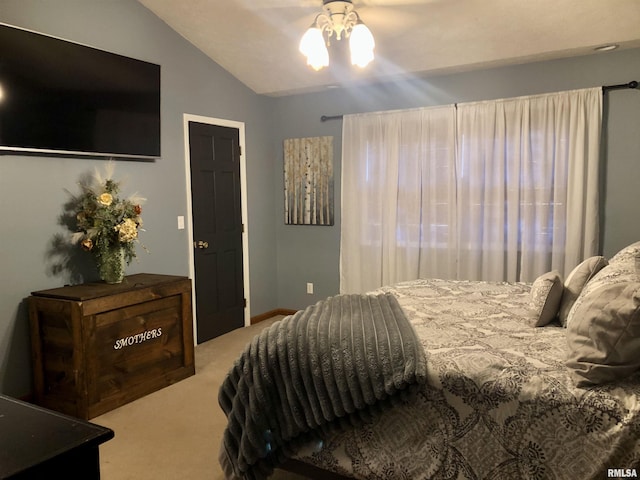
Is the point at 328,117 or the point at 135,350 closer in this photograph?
the point at 135,350

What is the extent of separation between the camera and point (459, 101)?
425 centimetres

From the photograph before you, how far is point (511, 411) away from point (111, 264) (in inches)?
106

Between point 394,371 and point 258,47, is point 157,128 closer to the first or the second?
point 258,47

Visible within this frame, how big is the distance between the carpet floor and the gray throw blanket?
1.37 ft

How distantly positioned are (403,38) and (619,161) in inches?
77.0

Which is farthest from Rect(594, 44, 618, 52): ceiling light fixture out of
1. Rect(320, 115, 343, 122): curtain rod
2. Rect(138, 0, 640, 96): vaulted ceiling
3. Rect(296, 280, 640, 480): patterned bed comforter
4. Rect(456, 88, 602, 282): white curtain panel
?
Rect(296, 280, 640, 480): patterned bed comforter

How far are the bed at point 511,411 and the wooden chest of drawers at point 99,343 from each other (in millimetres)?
1275

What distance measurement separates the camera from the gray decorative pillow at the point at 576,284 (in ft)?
7.79

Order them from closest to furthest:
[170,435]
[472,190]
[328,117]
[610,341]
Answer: [610,341], [170,435], [472,190], [328,117]

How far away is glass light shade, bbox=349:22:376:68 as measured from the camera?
9.93 feet

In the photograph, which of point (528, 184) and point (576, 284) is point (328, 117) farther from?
point (576, 284)

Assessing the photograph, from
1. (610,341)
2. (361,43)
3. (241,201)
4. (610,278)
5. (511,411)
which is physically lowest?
(511,411)

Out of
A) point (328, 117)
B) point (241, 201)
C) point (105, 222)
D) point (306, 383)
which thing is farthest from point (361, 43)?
point (241, 201)

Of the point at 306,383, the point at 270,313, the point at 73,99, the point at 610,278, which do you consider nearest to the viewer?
the point at 306,383
